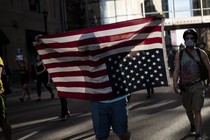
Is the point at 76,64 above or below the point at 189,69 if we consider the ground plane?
above

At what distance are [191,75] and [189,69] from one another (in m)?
0.10

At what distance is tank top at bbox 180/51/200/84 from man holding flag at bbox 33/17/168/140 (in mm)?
1404

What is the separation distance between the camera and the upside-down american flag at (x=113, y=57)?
5.12 m

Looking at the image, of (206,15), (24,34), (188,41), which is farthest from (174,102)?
(206,15)

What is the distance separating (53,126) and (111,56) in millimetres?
4612

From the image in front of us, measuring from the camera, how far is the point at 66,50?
5.45 meters

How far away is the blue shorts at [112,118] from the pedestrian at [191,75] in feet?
5.79

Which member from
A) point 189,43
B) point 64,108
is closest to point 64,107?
point 64,108

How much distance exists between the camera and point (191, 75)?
6.75 meters

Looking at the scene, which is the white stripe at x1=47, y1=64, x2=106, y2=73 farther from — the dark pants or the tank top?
the dark pants

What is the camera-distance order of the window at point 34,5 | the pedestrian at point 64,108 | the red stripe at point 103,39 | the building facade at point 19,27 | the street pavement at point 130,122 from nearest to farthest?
the red stripe at point 103,39
the street pavement at point 130,122
the pedestrian at point 64,108
the building facade at point 19,27
the window at point 34,5

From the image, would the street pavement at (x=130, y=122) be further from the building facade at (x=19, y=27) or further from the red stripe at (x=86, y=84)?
the building facade at (x=19, y=27)

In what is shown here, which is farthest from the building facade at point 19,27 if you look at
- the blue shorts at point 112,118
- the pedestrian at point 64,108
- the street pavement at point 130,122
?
the blue shorts at point 112,118

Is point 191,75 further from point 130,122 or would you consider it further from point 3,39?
point 3,39
